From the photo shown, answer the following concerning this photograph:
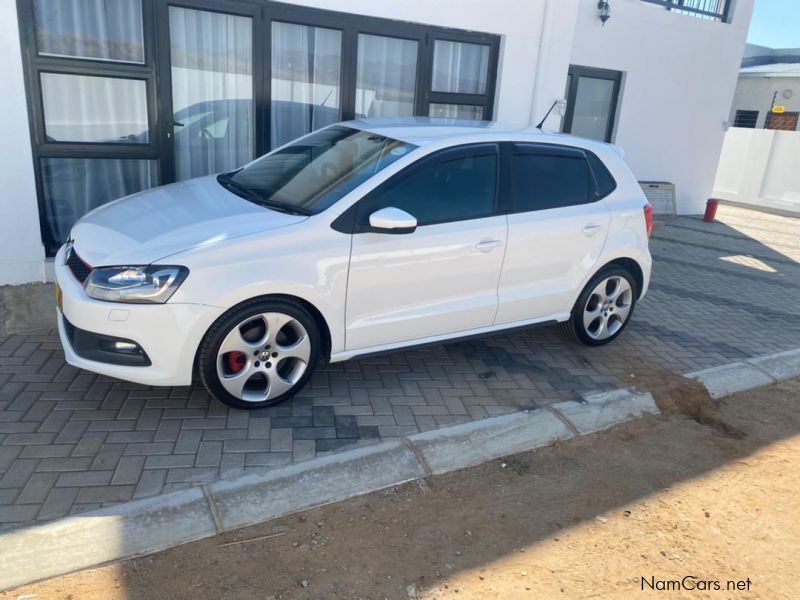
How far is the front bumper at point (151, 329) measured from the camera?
3506 millimetres

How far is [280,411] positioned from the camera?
4.04 metres

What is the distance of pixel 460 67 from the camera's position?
7.68 meters

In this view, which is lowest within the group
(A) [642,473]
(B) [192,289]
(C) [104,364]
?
(A) [642,473]

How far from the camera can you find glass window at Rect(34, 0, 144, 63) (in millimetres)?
5402

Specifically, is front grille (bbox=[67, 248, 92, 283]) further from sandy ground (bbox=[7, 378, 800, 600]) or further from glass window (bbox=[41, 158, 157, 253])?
glass window (bbox=[41, 158, 157, 253])

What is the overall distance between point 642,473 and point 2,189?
17.5 feet

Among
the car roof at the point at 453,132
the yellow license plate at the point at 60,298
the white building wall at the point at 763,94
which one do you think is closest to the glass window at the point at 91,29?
the car roof at the point at 453,132

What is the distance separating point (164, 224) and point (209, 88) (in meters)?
2.95

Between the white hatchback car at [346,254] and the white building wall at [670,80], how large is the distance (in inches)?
267

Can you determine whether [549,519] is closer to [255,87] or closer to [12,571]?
[12,571]

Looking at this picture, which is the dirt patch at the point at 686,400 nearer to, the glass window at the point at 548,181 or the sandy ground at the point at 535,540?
the sandy ground at the point at 535,540

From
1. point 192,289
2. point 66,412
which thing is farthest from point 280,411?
point 66,412

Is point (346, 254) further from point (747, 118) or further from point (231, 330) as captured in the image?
point (747, 118)

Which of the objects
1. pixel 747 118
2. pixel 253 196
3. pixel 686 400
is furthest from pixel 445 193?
pixel 747 118
